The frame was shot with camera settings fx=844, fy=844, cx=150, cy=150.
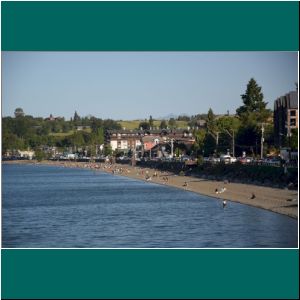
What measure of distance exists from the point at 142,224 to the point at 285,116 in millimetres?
19131

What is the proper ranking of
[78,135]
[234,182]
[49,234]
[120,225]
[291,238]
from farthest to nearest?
1. [78,135]
2. [234,182]
3. [120,225]
4. [49,234]
5. [291,238]

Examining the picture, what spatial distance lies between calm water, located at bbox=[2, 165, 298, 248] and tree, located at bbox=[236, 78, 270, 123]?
667 inches

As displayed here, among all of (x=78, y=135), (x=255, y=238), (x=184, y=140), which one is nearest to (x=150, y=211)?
(x=255, y=238)

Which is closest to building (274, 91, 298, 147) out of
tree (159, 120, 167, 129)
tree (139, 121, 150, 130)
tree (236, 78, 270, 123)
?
tree (236, 78, 270, 123)

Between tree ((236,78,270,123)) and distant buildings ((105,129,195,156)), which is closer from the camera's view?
tree ((236,78,270,123))

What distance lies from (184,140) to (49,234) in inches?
2547

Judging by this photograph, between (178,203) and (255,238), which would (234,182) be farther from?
(255,238)

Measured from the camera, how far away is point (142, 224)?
86.7 feet

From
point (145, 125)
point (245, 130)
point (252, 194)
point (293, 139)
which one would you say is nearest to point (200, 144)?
point (245, 130)

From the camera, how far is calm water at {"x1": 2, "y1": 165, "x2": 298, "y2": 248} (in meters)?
21.4

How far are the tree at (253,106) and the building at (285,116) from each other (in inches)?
329

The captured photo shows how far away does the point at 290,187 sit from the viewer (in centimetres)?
3366

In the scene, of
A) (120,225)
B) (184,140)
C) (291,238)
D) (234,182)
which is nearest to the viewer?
(291,238)

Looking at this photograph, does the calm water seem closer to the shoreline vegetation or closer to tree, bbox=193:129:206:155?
the shoreline vegetation
